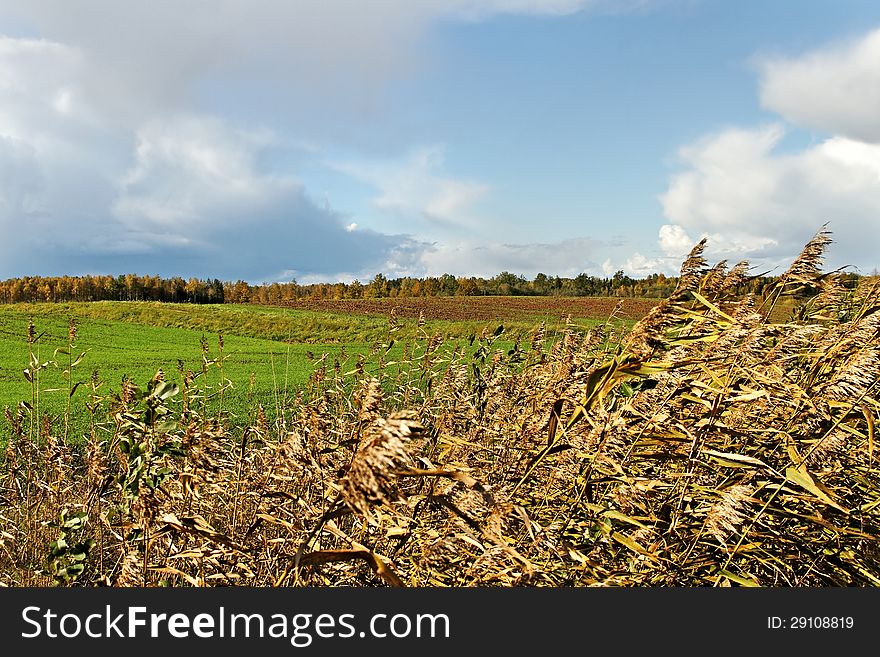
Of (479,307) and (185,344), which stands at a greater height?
(479,307)

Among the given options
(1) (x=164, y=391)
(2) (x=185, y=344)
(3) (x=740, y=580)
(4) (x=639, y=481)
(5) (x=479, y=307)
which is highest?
(5) (x=479, y=307)

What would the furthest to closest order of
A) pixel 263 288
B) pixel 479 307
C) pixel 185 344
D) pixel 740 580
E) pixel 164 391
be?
1. pixel 263 288
2. pixel 479 307
3. pixel 185 344
4. pixel 164 391
5. pixel 740 580

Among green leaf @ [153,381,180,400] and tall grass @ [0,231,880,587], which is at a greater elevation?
green leaf @ [153,381,180,400]

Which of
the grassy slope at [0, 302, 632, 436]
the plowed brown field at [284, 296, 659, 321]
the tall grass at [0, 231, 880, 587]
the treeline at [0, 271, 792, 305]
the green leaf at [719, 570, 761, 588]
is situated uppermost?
the treeline at [0, 271, 792, 305]

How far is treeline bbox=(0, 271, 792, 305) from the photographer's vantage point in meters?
106

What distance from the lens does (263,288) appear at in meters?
130

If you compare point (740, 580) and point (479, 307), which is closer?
point (740, 580)

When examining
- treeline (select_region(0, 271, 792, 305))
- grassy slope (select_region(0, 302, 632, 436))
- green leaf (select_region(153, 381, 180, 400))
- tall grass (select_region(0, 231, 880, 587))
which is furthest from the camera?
treeline (select_region(0, 271, 792, 305))

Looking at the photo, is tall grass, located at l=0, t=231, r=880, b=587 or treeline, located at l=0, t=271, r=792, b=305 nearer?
tall grass, located at l=0, t=231, r=880, b=587

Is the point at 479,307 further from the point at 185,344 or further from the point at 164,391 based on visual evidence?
the point at 164,391

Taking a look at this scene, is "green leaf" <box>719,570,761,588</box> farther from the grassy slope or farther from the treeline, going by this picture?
the treeline

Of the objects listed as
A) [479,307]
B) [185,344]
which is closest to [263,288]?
[479,307]

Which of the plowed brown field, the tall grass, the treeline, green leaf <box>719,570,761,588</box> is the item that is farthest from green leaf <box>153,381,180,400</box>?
the treeline

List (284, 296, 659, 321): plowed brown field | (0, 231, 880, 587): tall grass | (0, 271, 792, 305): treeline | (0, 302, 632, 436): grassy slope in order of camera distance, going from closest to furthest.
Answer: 1. (0, 231, 880, 587): tall grass
2. (0, 302, 632, 436): grassy slope
3. (284, 296, 659, 321): plowed brown field
4. (0, 271, 792, 305): treeline
